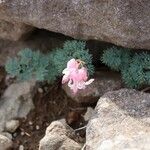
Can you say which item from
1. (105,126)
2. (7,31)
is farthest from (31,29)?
(105,126)

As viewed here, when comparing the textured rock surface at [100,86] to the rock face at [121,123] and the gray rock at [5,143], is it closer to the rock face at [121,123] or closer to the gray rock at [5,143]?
the rock face at [121,123]

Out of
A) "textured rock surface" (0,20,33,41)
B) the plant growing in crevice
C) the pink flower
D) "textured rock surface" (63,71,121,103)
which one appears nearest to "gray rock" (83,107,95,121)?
"textured rock surface" (63,71,121,103)

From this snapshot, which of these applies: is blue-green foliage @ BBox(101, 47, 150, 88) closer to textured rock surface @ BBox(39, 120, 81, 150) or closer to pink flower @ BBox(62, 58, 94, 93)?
pink flower @ BBox(62, 58, 94, 93)

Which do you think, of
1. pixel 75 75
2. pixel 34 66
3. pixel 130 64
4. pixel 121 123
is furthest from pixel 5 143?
pixel 130 64

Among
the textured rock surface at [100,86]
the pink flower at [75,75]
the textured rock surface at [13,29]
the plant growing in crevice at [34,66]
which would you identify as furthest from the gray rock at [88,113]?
the textured rock surface at [13,29]

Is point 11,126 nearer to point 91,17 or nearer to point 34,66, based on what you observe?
point 34,66

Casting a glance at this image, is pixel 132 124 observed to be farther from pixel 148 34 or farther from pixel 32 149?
pixel 32 149
